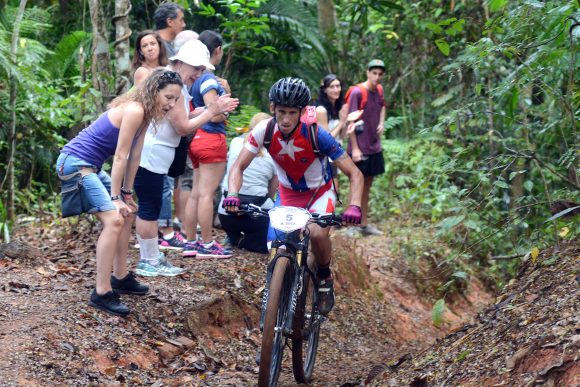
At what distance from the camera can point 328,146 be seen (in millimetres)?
6293

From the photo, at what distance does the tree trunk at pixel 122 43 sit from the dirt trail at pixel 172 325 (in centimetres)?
165

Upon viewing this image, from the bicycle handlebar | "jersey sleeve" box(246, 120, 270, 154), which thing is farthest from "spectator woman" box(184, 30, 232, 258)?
the bicycle handlebar

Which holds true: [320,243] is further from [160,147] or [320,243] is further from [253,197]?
[253,197]

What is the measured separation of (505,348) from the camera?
499cm

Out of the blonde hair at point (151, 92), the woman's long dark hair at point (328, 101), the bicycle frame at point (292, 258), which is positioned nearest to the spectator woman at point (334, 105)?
the woman's long dark hair at point (328, 101)

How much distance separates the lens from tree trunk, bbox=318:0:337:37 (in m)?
16.1

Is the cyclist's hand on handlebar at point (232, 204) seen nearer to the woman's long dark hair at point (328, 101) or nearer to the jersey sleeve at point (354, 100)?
the woman's long dark hair at point (328, 101)

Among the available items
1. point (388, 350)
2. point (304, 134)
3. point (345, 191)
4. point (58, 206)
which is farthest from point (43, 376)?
point (345, 191)

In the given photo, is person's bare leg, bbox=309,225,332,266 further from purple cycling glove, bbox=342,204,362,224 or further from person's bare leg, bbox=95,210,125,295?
person's bare leg, bbox=95,210,125,295

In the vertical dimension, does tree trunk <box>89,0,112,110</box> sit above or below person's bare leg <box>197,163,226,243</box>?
above

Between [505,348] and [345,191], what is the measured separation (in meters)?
9.30

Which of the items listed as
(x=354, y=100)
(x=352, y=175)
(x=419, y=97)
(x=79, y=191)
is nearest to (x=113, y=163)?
(x=79, y=191)

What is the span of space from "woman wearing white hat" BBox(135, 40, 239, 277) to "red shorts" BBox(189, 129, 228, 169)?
537 millimetres

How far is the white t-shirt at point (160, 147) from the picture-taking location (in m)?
7.37
